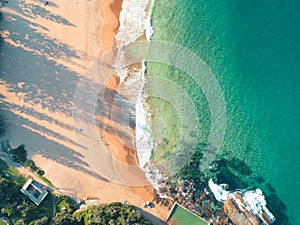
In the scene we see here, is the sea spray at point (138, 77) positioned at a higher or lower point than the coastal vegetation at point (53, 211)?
higher

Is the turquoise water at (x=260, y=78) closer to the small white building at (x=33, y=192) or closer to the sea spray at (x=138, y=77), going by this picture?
the sea spray at (x=138, y=77)

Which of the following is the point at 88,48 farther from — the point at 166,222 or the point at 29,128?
the point at 166,222

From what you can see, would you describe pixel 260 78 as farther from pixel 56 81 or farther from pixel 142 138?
pixel 56 81

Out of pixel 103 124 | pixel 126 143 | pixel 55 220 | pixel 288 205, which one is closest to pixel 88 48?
pixel 103 124

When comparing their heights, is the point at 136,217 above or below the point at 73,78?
below

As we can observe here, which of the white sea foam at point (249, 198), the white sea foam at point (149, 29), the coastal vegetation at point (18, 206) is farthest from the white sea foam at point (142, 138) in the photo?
the coastal vegetation at point (18, 206)

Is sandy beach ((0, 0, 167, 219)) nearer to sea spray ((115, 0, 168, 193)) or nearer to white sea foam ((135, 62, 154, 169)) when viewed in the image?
sea spray ((115, 0, 168, 193))
